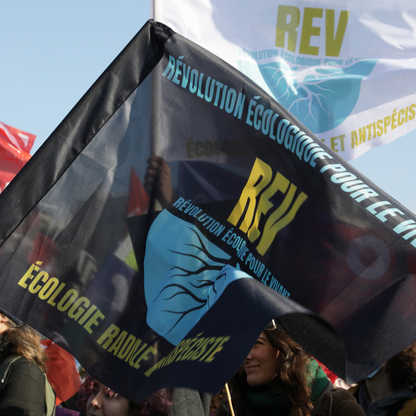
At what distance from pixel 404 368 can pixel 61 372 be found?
314cm

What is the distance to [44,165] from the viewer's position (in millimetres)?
2275

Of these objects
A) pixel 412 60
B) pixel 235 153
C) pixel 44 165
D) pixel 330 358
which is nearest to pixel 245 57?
pixel 412 60

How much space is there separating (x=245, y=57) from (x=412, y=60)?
2.13 m

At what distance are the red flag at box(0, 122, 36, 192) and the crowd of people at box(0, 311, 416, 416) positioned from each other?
5.54 metres

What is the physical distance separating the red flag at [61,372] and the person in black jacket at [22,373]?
1943 mm

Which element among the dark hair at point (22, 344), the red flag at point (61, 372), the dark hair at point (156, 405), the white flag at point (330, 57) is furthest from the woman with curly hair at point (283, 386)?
the white flag at point (330, 57)

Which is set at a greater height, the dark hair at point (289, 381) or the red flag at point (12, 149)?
the dark hair at point (289, 381)

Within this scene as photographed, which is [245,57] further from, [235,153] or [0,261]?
[0,261]

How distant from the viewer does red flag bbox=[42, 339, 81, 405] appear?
5.27m

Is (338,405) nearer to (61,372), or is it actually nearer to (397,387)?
(397,387)

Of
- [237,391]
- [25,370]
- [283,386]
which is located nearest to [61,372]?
[25,370]

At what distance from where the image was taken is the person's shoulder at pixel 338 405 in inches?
106

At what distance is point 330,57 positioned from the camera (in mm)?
6262

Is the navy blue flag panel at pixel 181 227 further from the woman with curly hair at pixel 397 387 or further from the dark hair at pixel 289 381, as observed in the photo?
the woman with curly hair at pixel 397 387
